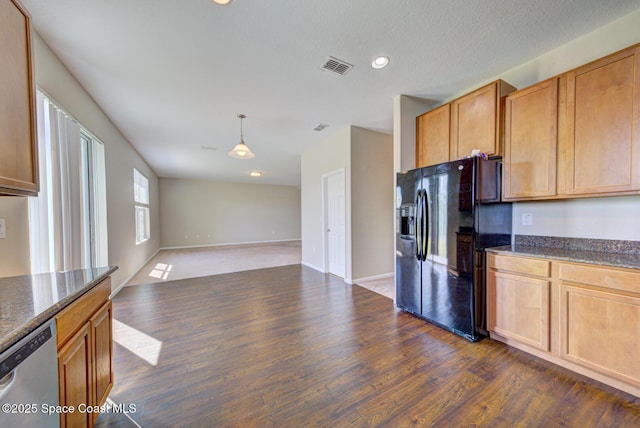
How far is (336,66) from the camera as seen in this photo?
2.43 m

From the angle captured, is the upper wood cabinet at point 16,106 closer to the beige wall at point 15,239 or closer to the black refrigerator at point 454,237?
the beige wall at point 15,239

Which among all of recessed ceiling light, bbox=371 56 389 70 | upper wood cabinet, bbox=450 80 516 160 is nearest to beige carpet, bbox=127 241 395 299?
upper wood cabinet, bbox=450 80 516 160

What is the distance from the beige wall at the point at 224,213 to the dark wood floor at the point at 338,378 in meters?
6.87

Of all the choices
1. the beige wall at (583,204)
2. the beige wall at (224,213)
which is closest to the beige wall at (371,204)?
the beige wall at (583,204)

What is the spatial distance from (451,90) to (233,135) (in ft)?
12.1

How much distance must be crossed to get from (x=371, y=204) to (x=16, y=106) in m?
4.02

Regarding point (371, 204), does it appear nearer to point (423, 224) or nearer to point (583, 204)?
point (423, 224)

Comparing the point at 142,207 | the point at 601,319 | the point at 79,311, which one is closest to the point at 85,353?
the point at 79,311

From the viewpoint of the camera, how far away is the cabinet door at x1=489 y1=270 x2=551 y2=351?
1.91 metres

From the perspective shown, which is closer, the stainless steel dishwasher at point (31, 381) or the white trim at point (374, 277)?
the stainless steel dishwasher at point (31, 381)

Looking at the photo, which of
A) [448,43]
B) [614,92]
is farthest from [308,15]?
[614,92]

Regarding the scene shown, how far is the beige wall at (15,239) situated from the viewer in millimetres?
1564

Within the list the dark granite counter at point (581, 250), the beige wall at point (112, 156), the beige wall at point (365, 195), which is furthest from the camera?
the beige wall at point (365, 195)

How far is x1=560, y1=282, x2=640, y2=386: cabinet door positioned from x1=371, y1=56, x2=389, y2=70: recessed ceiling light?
8.05 ft
